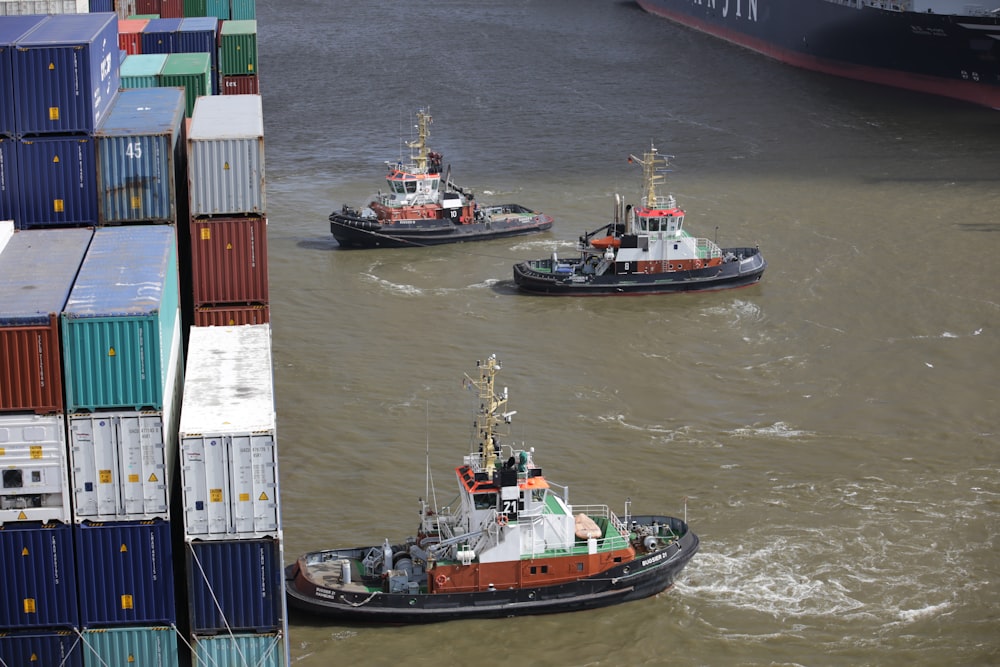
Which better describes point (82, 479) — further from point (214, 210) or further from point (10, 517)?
point (214, 210)

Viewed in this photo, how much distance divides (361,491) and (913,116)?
58077 millimetres

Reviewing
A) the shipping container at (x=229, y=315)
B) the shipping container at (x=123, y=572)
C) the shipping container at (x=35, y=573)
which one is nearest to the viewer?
the shipping container at (x=35, y=573)

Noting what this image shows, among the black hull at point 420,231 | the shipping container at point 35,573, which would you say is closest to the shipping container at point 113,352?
the shipping container at point 35,573

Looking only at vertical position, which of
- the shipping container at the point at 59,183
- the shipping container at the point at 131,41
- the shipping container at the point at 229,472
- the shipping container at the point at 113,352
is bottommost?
the shipping container at the point at 229,472

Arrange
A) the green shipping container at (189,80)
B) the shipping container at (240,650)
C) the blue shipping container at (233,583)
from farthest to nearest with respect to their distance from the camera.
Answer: the green shipping container at (189,80) < the shipping container at (240,650) < the blue shipping container at (233,583)

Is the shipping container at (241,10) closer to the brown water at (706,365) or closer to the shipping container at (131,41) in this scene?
the brown water at (706,365)

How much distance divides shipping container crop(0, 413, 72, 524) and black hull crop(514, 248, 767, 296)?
105 ft

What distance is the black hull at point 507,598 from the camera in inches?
1139

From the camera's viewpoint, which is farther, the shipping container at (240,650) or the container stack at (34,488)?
the shipping container at (240,650)

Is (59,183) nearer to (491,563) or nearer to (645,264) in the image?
(491,563)

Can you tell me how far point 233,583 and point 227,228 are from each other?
8338mm

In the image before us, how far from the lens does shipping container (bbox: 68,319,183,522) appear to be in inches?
826

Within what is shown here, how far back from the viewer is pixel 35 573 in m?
21.3

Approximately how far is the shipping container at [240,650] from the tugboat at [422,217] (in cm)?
3720
